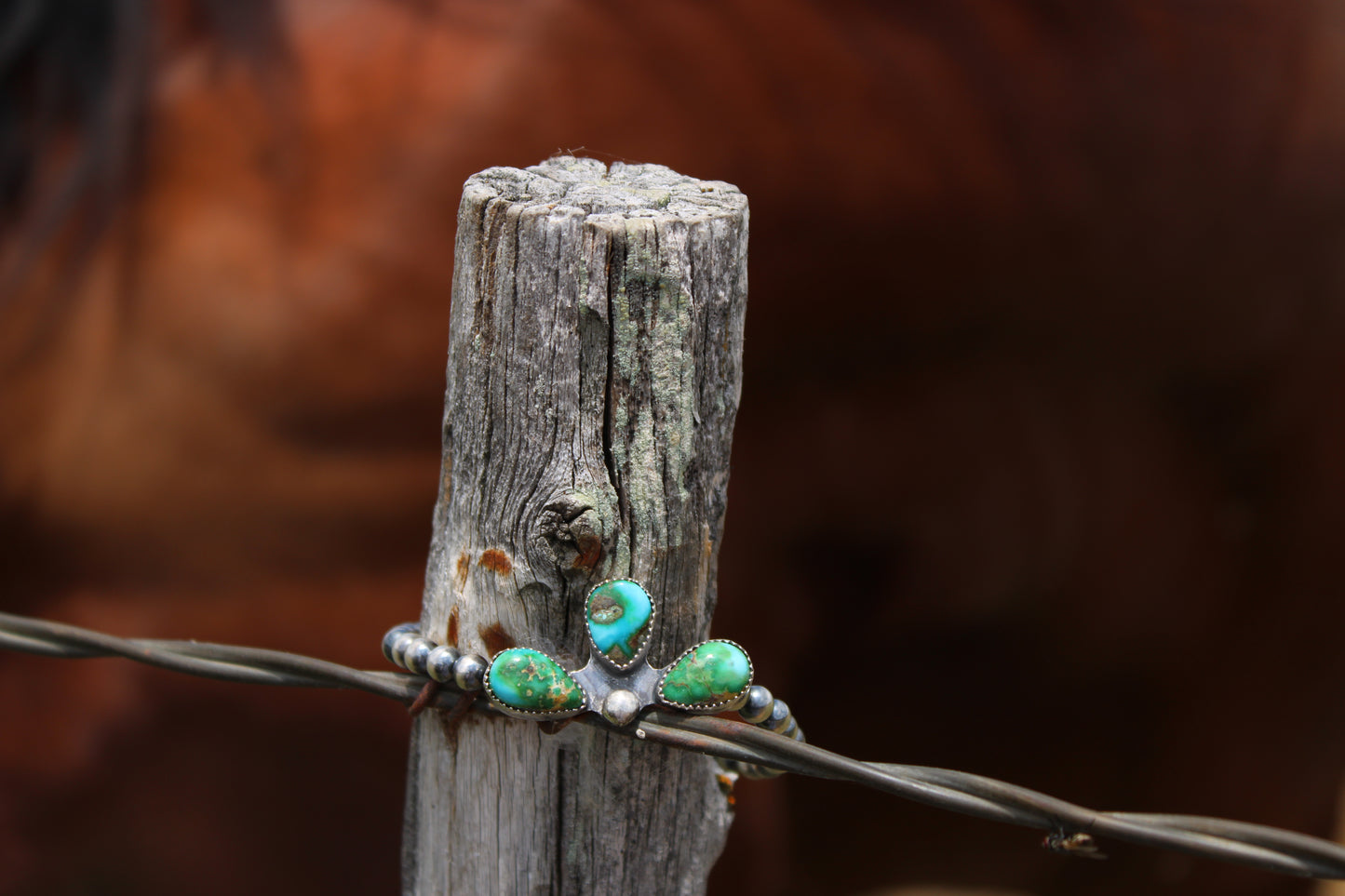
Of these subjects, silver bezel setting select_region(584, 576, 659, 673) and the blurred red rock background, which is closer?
silver bezel setting select_region(584, 576, 659, 673)

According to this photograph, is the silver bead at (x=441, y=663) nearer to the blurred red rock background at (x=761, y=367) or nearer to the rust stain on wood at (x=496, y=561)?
the rust stain on wood at (x=496, y=561)

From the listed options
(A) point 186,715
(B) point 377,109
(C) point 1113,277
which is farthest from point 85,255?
(C) point 1113,277

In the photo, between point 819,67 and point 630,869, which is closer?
point 630,869

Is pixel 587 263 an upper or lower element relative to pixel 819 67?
lower

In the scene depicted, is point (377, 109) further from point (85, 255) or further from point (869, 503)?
point (869, 503)

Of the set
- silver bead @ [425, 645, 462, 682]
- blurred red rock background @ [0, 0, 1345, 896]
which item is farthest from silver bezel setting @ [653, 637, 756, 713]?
blurred red rock background @ [0, 0, 1345, 896]

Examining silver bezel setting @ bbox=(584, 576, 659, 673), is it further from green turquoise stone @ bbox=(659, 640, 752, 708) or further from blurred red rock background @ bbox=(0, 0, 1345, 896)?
blurred red rock background @ bbox=(0, 0, 1345, 896)
